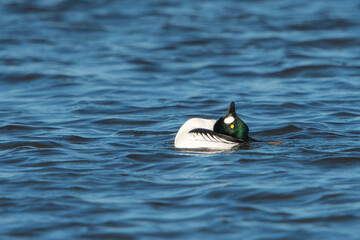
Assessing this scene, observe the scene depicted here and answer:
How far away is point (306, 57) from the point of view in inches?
617

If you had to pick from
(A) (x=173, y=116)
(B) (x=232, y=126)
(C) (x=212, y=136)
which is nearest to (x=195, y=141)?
(C) (x=212, y=136)

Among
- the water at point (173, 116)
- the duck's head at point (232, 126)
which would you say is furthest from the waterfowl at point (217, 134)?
the water at point (173, 116)

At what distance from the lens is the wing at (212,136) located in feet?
27.3

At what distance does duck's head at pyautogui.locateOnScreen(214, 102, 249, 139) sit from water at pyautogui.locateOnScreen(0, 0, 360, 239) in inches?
10.4

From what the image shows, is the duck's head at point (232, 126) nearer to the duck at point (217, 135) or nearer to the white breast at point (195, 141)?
the duck at point (217, 135)

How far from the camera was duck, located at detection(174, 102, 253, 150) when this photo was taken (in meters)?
8.34

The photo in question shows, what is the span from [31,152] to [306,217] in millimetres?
3980

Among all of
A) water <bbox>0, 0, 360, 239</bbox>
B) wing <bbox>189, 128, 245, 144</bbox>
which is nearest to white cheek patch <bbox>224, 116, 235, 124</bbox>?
wing <bbox>189, 128, 245, 144</bbox>

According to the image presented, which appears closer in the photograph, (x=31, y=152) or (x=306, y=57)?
(x=31, y=152)

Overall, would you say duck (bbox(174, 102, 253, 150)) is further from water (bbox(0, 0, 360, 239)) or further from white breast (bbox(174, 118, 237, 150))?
water (bbox(0, 0, 360, 239))

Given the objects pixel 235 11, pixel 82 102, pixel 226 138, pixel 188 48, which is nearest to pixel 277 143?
pixel 226 138

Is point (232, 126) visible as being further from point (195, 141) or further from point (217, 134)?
point (195, 141)

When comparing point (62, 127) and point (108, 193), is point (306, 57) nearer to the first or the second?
point (62, 127)

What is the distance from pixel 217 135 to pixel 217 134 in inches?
0.6
